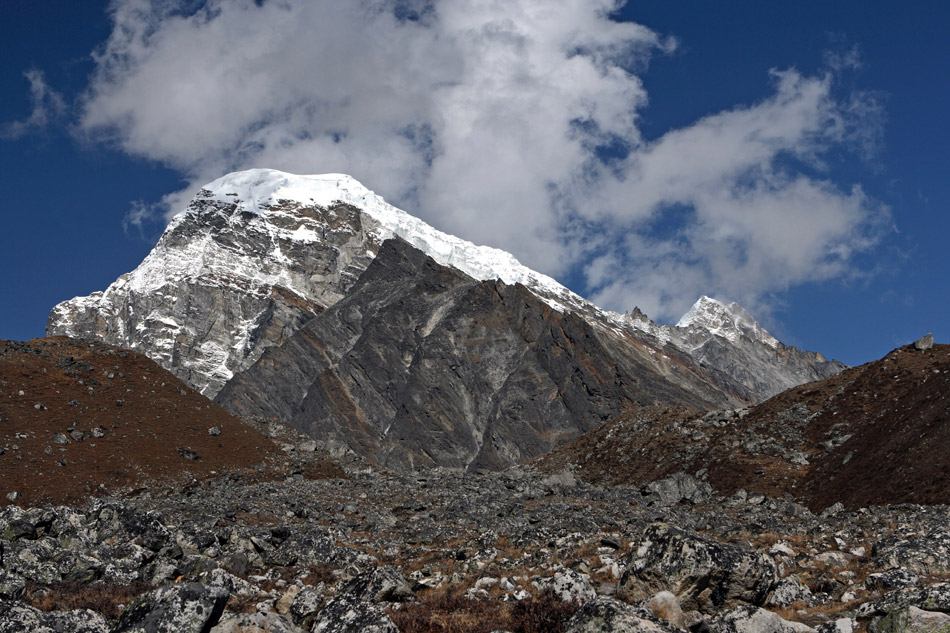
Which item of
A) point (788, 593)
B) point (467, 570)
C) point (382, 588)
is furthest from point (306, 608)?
point (788, 593)

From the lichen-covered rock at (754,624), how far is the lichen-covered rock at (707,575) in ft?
7.78

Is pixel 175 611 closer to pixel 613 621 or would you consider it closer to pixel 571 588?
pixel 613 621

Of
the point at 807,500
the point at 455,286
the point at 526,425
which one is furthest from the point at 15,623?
the point at 455,286

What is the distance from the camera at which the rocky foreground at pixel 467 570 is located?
11.2 meters

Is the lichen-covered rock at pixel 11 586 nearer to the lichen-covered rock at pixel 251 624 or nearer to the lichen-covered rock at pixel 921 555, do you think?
the lichen-covered rock at pixel 251 624

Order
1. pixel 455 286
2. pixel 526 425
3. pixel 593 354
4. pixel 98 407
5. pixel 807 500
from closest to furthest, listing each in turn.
→ 1. pixel 807 500
2. pixel 98 407
3. pixel 526 425
4. pixel 593 354
5. pixel 455 286

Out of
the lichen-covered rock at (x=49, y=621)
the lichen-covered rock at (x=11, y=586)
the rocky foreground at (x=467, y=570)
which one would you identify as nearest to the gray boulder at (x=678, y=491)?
the rocky foreground at (x=467, y=570)

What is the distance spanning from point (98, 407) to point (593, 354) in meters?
121

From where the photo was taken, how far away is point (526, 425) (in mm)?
144625

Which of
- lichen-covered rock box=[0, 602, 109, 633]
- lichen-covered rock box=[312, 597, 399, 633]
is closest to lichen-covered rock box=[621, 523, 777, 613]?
lichen-covered rock box=[312, 597, 399, 633]

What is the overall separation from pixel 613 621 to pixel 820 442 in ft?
166

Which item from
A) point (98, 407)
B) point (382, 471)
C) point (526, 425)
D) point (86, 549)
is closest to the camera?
point (86, 549)

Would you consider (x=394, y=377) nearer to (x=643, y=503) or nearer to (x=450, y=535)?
(x=643, y=503)

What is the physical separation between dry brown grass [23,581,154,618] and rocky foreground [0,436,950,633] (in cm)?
6
